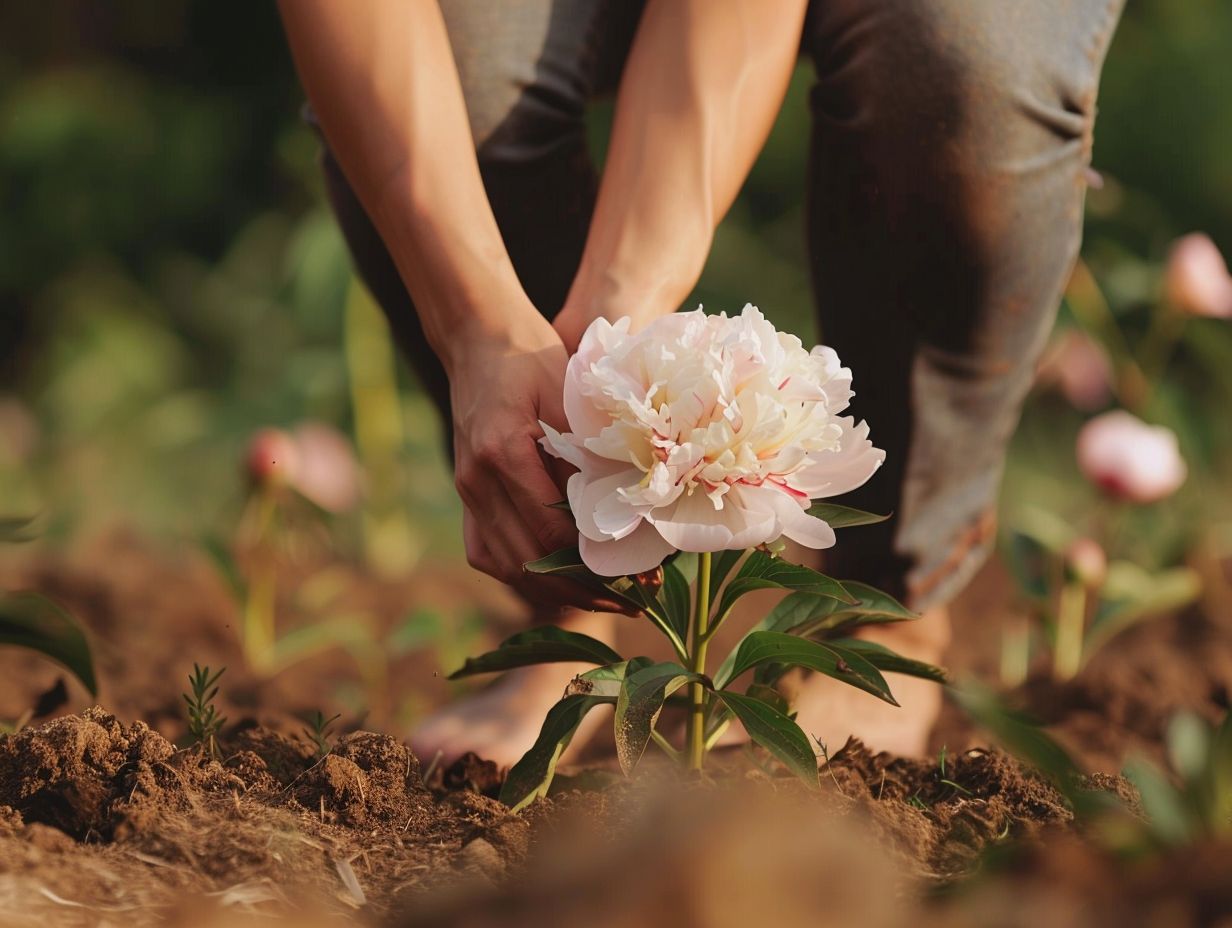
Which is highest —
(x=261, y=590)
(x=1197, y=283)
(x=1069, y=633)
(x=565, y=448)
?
(x=565, y=448)

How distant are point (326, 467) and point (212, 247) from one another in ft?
6.82

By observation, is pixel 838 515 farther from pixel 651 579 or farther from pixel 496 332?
pixel 496 332

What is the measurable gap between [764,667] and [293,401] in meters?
2.02

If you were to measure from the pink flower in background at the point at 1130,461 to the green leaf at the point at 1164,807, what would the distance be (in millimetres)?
1354

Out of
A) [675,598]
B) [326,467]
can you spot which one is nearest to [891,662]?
[675,598]

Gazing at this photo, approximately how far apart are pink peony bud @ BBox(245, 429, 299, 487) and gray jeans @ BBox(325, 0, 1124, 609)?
462 mm

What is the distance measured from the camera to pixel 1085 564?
1914mm

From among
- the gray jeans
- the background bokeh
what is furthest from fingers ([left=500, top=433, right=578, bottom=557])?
the background bokeh

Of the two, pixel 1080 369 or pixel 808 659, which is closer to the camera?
pixel 808 659

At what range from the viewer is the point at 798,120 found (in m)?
4.09

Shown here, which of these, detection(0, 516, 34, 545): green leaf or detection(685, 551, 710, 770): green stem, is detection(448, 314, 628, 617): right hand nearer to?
detection(685, 551, 710, 770): green stem

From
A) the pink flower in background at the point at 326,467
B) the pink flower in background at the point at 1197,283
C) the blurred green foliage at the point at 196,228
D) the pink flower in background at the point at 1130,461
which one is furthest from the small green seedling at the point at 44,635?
the pink flower in background at the point at 1197,283

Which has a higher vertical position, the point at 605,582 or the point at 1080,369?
the point at 605,582

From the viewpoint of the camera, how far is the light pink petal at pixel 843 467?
1021 mm
